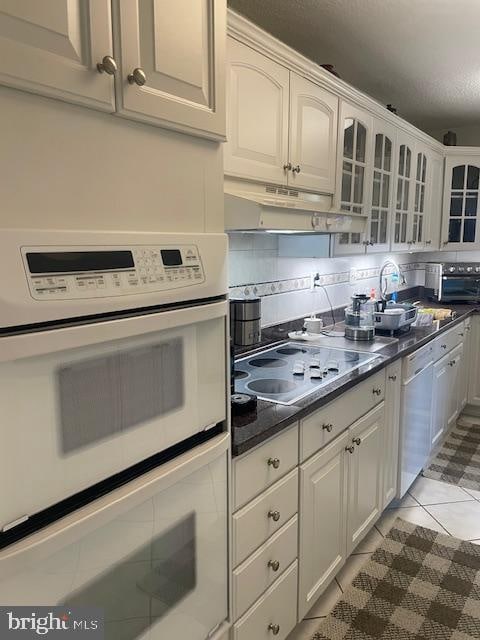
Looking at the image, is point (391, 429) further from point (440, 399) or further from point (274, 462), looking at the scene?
point (274, 462)

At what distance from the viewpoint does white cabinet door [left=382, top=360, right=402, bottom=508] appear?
7.80ft

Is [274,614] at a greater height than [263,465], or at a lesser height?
lesser

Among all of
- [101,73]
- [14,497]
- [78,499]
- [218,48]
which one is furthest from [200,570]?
[218,48]

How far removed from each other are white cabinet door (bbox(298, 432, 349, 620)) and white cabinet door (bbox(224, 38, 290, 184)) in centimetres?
106

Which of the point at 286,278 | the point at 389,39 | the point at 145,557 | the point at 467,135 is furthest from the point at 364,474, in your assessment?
the point at 467,135

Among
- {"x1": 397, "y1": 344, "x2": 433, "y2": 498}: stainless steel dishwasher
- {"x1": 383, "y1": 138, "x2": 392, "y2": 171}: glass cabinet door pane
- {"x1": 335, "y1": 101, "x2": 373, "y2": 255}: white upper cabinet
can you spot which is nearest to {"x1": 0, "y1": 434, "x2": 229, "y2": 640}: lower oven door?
{"x1": 397, "y1": 344, "x2": 433, "y2": 498}: stainless steel dishwasher

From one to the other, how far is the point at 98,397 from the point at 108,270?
0.77 feet

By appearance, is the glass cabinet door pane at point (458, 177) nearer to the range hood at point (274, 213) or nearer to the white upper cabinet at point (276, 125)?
the white upper cabinet at point (276, 125)

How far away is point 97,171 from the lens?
2.89 ft

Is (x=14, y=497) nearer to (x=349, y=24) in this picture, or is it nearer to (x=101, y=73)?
(x=101, y=73)

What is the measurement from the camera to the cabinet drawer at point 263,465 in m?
1.38

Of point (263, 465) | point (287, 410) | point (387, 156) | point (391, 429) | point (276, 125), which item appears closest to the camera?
point (263, 465)

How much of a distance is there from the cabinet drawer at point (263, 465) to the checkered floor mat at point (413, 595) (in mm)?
773

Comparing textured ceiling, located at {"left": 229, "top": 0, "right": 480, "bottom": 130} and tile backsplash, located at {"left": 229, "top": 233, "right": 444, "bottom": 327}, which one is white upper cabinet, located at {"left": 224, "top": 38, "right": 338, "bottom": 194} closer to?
textured ceiling, located at {"left": 229, "top": 0, "right": 480, "bottom": 130}
